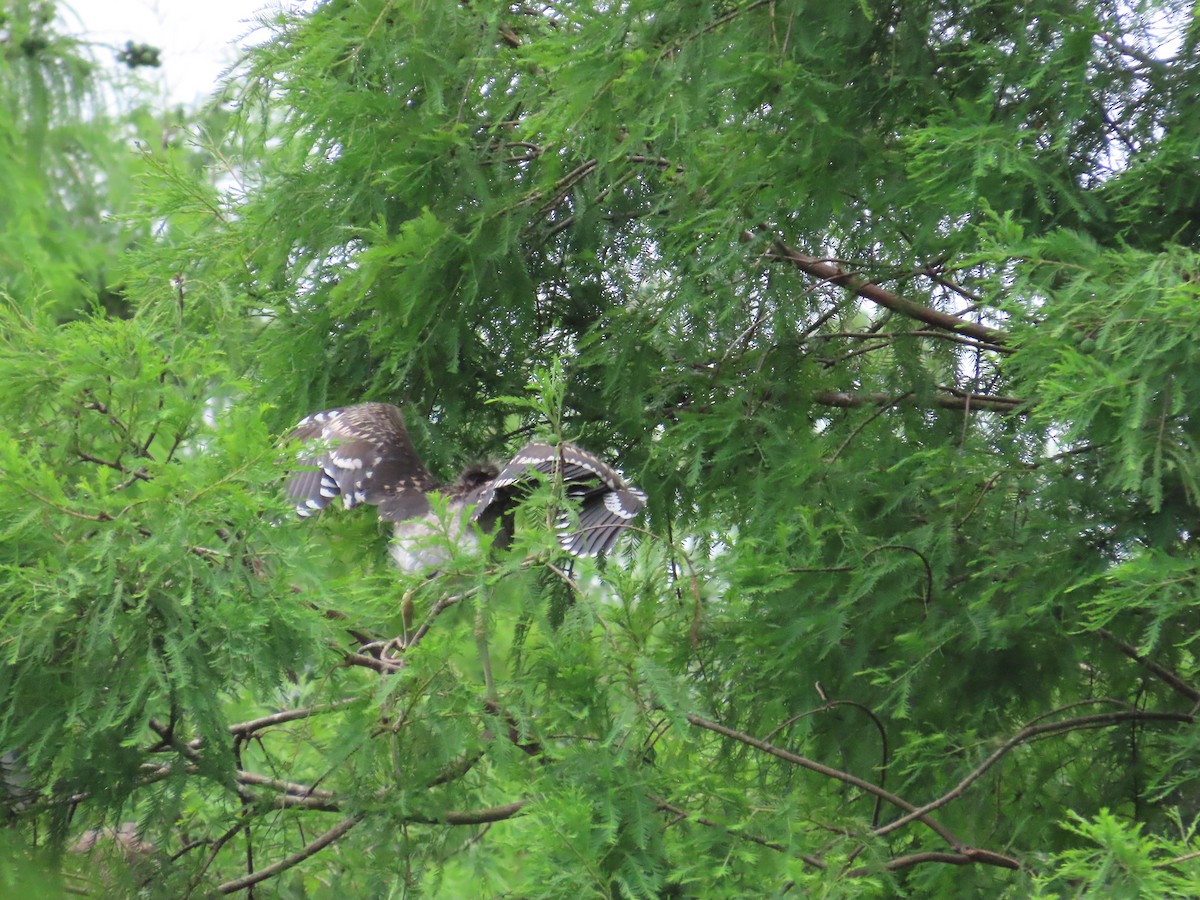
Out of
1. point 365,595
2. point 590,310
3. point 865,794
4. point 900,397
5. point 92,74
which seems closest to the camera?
point 365,595

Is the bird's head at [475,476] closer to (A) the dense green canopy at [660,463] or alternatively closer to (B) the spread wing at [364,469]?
(B) the spread wing at [364,469]

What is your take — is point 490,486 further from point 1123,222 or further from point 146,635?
point 1123,222

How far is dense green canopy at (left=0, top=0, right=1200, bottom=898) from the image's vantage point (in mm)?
3068

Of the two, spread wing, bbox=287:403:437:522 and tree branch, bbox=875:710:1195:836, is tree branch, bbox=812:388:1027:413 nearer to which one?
tree branch, bbox=875:710:1195:836

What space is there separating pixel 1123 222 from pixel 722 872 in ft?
6.87

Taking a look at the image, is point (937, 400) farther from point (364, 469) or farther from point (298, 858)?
point (298, 858)

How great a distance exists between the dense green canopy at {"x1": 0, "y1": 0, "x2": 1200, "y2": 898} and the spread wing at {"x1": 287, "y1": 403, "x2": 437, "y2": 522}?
0.21 m

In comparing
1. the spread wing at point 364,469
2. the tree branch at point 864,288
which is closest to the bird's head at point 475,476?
the spread wing at point 364,469

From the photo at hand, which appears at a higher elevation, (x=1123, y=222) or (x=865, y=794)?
(x=1123, y=222)

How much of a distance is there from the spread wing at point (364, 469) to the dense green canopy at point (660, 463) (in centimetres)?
21

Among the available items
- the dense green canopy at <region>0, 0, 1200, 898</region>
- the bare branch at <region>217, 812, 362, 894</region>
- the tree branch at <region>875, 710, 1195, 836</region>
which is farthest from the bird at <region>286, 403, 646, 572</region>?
the tree branch at <region>875, 710, 1195, 836</region>

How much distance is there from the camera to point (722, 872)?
3117 millimetres

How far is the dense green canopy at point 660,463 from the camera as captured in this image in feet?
10.1

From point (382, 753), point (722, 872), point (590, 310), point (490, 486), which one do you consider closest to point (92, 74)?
point (590, 310)
